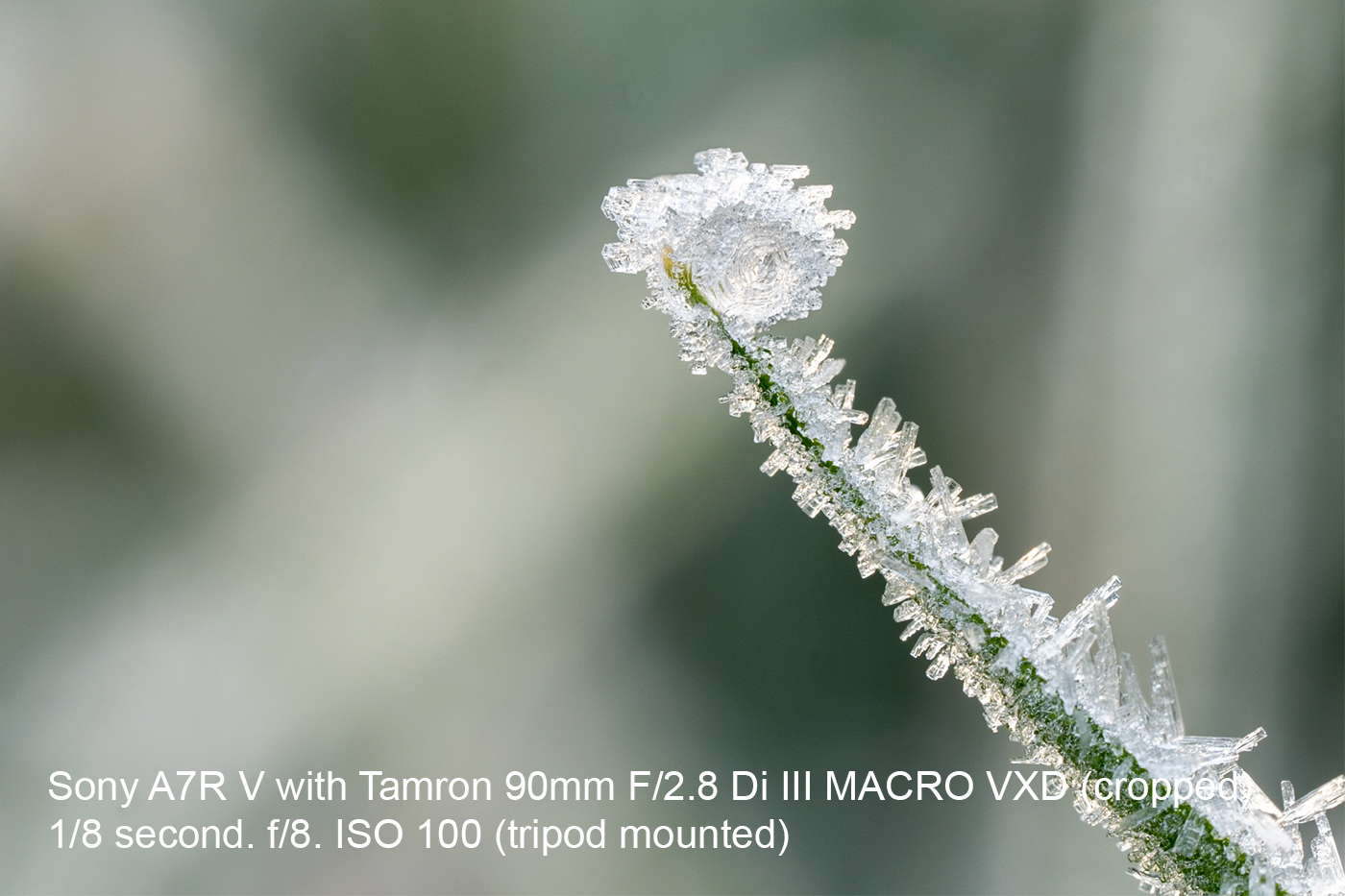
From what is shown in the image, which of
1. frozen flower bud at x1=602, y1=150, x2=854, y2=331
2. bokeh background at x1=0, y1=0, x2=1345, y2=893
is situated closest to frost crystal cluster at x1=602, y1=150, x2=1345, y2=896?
frozen flower bud at x1=602, y1=150, x2=854, y2=331

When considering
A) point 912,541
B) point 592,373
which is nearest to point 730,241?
point 912,541

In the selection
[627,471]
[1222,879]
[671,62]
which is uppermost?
[671,62]

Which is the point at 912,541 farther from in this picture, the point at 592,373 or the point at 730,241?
the point at 592,373

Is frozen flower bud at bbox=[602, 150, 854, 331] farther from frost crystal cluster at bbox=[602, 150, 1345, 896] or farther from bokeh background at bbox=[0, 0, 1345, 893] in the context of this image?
bokeh background at bbox=[0, 0, 1345, 893]

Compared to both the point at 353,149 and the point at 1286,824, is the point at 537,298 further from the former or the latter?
the point at 1286,824

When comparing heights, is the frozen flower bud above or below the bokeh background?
below

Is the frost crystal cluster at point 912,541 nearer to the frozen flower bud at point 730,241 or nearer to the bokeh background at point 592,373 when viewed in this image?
the frozen flower bud at point 730,241

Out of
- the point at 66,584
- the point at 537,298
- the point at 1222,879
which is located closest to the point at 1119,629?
the point at 537,298
